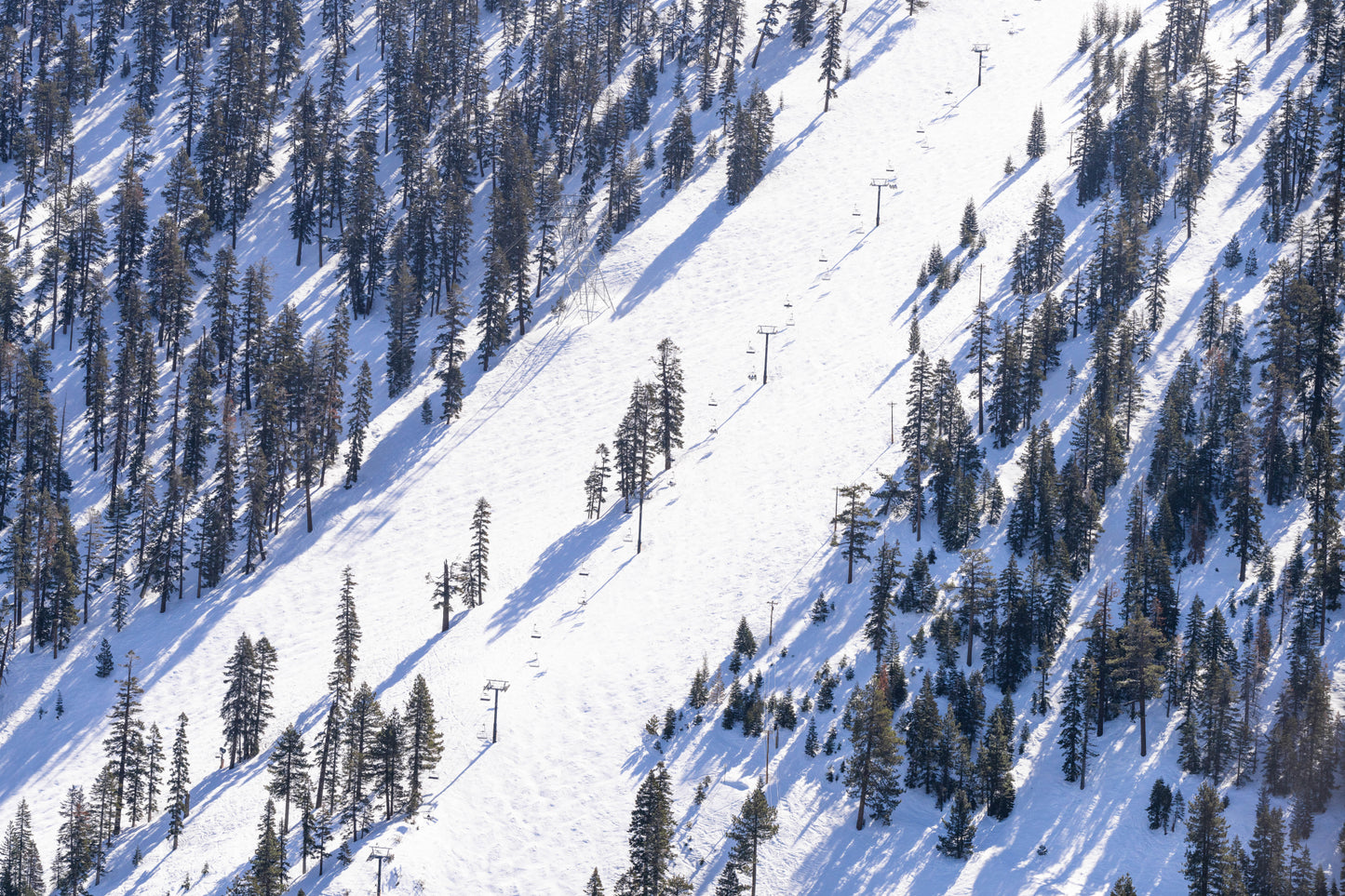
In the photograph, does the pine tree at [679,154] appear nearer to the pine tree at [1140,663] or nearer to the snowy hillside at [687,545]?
the snowy hillside at [687,545]

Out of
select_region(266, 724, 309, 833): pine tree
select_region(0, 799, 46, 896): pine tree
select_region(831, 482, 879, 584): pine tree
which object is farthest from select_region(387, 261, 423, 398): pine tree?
select_region(0, 799, 46, 896): pine tree

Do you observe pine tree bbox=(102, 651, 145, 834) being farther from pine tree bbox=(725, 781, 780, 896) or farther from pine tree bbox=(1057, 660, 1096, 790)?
pine tree bbox=(1057, 660, 1096, 790)

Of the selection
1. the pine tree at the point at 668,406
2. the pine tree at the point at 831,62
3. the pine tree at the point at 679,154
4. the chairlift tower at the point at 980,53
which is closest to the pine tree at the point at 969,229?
the pine tree at the point at 679,154

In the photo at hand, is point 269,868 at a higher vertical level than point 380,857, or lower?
lower

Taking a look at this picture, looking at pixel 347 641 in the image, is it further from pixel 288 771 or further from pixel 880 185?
pixel 880 185

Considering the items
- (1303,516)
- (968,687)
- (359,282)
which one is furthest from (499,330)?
(1303,516)

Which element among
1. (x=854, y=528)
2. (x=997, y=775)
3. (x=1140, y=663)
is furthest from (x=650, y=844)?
(x=1140, y=663)

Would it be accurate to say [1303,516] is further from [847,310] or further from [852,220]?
[852,220]
